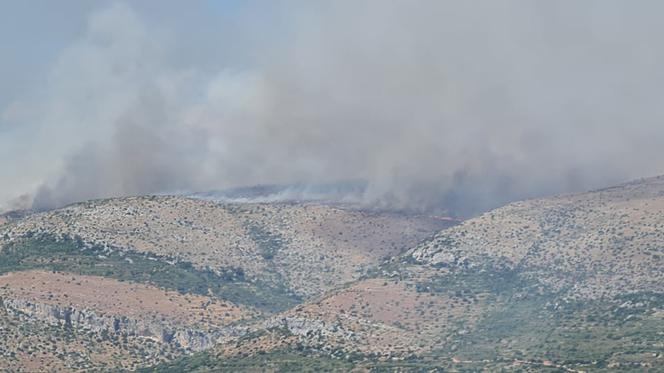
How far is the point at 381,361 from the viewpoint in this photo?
194 meters

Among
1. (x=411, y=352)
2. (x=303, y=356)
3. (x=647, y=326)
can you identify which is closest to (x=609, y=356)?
(x=647, y=326)

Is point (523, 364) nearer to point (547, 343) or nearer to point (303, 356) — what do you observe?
point (547, 343)

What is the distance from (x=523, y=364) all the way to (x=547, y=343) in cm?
754

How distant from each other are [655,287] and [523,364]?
22.3 metres

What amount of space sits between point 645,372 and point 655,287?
23984 mm

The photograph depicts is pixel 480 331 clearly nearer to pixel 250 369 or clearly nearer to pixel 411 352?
pixel 411 352

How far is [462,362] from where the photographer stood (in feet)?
619

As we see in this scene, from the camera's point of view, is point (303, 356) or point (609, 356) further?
point (303, 356)

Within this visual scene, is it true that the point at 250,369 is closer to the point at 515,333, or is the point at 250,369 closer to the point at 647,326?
the point at 515,333

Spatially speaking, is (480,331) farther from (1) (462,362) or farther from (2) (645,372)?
(2) (645,372)

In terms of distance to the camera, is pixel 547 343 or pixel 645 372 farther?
pixel 547 343

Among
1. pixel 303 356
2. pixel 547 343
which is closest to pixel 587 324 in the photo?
pixel 547 343

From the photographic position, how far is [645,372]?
6939 inches

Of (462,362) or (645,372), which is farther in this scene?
(462,362)
